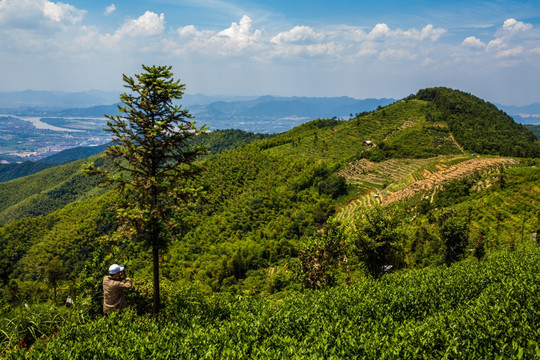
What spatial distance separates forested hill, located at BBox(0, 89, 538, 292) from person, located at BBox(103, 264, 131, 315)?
84.0ft

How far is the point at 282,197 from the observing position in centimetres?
6650

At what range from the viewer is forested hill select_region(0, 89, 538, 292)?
47.6 m

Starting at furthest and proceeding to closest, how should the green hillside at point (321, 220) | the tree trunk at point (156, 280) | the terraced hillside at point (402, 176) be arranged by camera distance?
the terraced hillside at point (402, 176)
the green hillside at point (321, 220)
the tree trunk at point (156, 280)

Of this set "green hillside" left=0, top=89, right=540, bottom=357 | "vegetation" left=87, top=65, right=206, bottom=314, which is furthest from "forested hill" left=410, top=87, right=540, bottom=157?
"vegetation" left=87, top=65, right=206, bottom=314

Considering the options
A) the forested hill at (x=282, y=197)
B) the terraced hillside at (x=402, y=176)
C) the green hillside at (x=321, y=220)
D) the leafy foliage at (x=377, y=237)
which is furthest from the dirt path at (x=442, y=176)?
the leafy foliage at (x=377, y=237)

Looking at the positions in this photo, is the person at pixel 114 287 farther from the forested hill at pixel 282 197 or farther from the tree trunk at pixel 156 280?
the forested hill at pixel 282 197

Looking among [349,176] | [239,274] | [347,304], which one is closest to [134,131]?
[347,304]

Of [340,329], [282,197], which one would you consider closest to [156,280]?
[340,329]

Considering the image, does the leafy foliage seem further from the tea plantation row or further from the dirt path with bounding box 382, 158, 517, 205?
the dirt path with bounding box 382, 158, 517, 205

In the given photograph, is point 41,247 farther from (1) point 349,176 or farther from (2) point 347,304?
(2) point 347,304

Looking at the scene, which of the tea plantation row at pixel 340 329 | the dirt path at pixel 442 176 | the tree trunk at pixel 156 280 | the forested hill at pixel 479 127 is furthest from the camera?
the forested hill at pixel 479 127

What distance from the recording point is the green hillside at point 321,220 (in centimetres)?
1858

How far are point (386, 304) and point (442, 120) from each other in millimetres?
96420

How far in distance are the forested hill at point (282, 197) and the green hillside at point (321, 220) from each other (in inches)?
12.1
